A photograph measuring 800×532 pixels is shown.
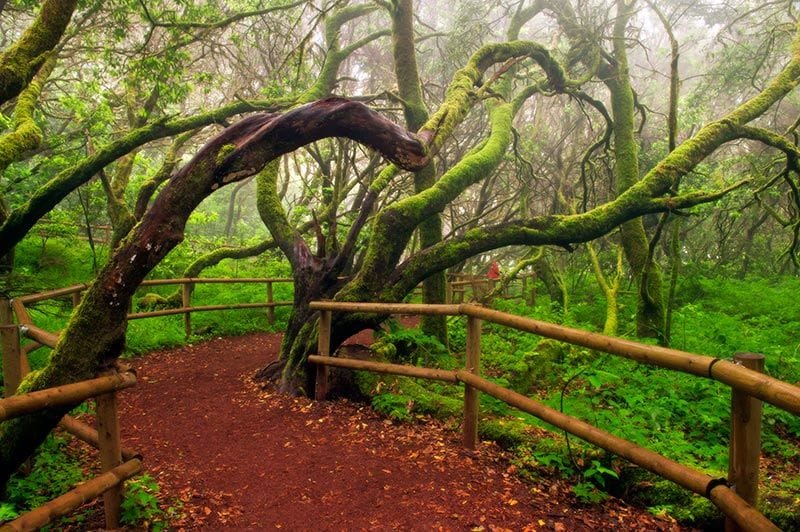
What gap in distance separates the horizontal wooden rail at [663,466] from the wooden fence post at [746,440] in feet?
0.24

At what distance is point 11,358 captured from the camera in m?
3.64

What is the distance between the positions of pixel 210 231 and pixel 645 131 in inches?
792

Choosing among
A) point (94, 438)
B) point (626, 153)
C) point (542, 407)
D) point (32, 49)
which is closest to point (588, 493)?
point (542, 407)

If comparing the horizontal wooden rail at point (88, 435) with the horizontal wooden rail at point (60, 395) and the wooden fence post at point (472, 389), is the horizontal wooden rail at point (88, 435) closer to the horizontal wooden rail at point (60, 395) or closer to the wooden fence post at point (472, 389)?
the horizontal wooden rail at point (60, 395)

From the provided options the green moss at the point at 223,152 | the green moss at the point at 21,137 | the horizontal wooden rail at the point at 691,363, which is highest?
the green moss at the point at 21,137

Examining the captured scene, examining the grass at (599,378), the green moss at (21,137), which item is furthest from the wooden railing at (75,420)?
the green moss at (21,137)

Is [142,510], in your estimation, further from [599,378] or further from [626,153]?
[626,153]

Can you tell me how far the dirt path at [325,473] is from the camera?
3213 mm

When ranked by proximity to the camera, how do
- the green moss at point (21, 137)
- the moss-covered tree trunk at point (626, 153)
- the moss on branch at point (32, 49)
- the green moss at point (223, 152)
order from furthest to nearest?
the moss-covered tree trunk at point (626, 153) < the green moss at point (21, 137) < the moss on branch at point (32, 49) < the green moss at point (223, 152)

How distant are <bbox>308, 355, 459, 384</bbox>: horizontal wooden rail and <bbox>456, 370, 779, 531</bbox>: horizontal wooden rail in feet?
1.66

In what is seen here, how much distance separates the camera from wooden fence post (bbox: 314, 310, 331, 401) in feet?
17.9

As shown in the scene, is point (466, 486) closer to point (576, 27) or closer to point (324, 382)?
point (324, 382)

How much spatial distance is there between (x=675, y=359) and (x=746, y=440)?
1.46 ft

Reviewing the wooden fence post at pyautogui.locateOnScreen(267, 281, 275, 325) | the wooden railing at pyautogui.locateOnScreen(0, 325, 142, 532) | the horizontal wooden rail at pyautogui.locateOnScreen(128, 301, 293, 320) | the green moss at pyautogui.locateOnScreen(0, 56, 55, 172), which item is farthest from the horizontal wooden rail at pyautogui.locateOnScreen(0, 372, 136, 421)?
the wooden fence post at pyautogui.locateOnScreen(267, 281, 275, 325)
